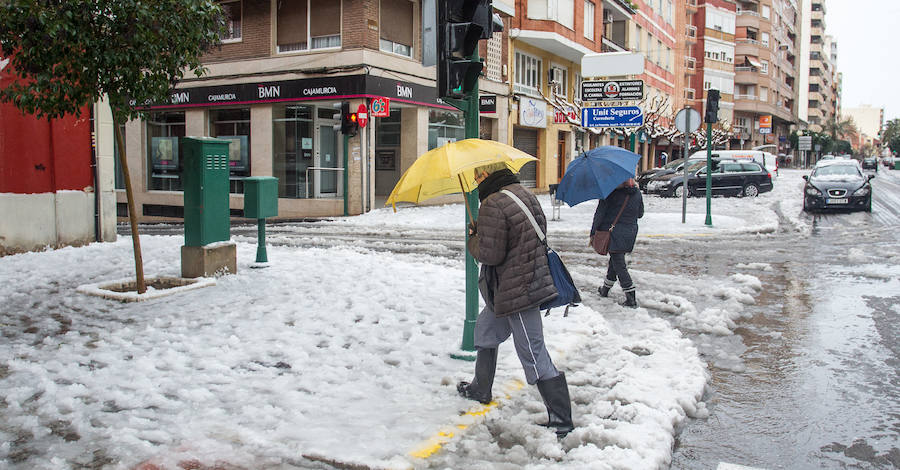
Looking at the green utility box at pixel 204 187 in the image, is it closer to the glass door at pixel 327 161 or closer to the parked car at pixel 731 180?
the glass door at pixel 327 161

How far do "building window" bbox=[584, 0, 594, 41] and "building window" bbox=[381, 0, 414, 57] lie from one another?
13.4 meters

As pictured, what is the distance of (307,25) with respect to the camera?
21516 millimetres

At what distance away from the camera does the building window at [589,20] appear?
109 feet

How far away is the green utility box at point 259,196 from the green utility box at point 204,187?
0.81m

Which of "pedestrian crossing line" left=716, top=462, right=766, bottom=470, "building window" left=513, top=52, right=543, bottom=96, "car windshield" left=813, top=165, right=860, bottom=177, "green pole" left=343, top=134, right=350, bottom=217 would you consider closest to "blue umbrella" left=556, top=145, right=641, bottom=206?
"pedestrian crossing line" left=716, top=462, right=766, bottom=470

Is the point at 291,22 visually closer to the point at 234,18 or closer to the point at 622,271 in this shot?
the point at 234,18

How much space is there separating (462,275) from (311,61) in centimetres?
1386

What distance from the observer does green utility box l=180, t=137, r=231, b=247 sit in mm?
8148

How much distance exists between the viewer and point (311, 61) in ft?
69.2

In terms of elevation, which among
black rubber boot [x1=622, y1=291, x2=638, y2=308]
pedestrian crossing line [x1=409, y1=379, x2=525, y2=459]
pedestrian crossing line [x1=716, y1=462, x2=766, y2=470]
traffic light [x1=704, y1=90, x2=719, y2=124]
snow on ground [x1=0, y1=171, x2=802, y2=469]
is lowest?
pedestrian crossing line [x1=716, y1=462, x2=766, y2=470]

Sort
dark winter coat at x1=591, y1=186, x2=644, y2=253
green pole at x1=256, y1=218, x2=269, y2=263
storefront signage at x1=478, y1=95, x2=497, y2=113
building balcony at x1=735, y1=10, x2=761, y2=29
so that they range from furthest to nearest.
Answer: building balcony at x1=735, y1=10, x2=761, y2=29 < storefront signage at x1=478, y1=95, x2=497, y2=113 < green pole at x1=256, y1=218, x2=269, y2=263 < dark winter coat at x1=591, y1=186, x2=644, y2=253

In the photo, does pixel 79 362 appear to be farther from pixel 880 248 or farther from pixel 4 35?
pixel 880 248

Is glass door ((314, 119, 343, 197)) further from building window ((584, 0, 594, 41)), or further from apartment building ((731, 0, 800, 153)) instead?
apartment building ((731, 0, 800, 153))

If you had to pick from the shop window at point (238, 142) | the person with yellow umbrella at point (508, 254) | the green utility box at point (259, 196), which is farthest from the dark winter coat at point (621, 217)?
the shop window at point (238, 142)
